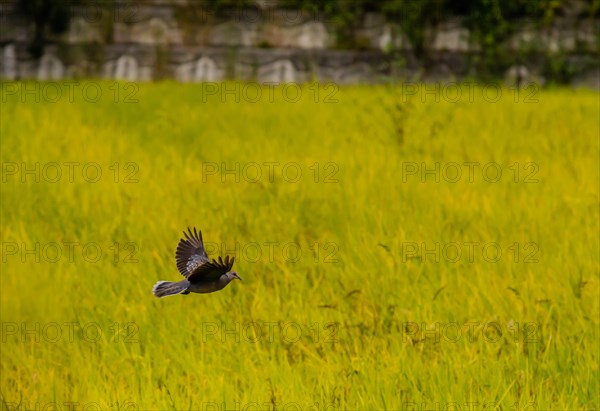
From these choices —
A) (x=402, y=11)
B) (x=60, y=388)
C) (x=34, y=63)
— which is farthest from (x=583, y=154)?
(x=34, y=63)

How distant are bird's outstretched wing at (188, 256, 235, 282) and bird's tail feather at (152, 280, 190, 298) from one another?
0.05 feet

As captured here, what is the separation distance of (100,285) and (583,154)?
10.4 ft

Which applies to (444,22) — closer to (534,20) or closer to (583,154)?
(534,20)

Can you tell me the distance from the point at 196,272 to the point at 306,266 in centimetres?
190

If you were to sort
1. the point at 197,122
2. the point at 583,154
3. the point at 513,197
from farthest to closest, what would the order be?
the point at 197,122 < the point at 583,154 < the point at 513,197

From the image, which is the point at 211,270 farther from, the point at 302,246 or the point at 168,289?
the point at 302,246

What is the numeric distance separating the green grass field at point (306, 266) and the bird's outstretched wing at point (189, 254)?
76 cm

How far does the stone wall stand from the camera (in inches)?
378

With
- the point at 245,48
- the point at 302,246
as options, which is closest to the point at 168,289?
the point at 302,246

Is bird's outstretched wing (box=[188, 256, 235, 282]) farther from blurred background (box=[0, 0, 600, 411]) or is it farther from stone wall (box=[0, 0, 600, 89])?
stone wall (box=[0, 0, 600, 89])

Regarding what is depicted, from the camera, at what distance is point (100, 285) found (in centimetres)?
307

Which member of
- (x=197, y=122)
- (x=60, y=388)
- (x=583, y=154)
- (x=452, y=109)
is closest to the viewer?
(x=60, y=388)

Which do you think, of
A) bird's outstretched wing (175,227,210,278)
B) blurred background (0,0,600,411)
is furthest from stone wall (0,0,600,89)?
bird's outstretched wing (175,227,210,278)

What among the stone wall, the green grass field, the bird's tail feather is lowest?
the green grass field
